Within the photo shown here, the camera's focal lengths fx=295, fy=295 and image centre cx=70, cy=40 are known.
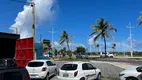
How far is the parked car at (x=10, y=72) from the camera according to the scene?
20.6 feet

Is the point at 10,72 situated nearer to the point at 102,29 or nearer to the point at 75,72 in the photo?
the point at 75,72

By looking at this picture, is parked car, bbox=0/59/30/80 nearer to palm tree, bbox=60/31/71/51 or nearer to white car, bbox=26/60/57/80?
white car, bbox=26/60/57/80

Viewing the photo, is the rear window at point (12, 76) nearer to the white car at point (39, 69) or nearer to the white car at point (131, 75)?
the white car at point (131, 75)

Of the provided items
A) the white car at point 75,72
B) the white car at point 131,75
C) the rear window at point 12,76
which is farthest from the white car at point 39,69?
the rear window at point 12,76

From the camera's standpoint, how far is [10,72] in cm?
644

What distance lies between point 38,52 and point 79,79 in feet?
63.2

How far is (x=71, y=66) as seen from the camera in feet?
61.5

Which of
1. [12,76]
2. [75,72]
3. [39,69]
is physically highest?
[12,76]

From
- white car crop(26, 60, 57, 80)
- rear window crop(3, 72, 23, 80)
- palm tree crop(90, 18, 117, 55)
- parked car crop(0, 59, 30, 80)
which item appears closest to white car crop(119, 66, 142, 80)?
white car crop(26, 60, 57, 80)

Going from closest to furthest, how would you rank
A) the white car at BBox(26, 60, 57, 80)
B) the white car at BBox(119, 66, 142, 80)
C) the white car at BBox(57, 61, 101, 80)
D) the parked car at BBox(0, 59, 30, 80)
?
1. the parked car at BBox(0, 59, 30, 80)
2. the white car at BBox(119, 66, 142, 80)
3. the white car at BBox(57, 61, 101, 80)
4. the white car at BBox(26, 60, 57, 80)

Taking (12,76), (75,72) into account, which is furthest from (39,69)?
(12,76)

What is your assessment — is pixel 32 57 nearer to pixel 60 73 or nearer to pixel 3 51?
pixel 60 73

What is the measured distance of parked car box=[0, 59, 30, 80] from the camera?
20.6ft

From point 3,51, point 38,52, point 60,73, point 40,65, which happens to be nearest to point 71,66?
point 60,73
